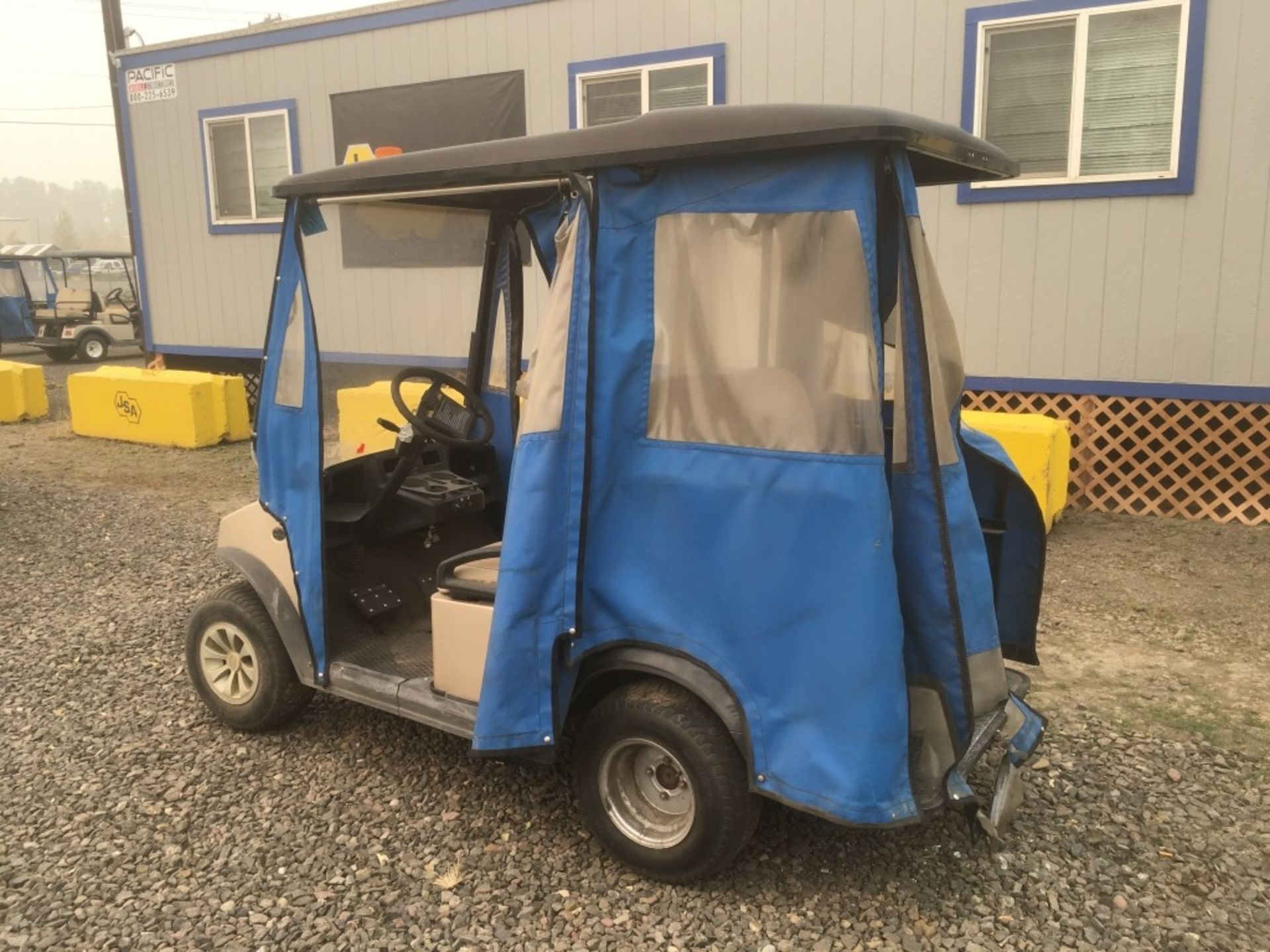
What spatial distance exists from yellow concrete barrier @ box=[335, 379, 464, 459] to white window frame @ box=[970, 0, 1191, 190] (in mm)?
4063

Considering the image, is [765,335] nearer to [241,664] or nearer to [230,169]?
[241,664]

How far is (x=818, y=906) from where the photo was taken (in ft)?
9.78

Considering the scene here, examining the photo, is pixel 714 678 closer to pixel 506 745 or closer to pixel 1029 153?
pixel 506 745

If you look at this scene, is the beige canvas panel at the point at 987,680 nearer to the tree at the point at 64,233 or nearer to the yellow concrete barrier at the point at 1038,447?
the yellow concrete barrier at the point at 1038,447

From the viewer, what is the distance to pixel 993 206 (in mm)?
7508

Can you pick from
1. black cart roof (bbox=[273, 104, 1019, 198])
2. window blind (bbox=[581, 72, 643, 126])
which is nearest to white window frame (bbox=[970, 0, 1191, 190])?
window blind (bbox=[581, 72, 643, 126])

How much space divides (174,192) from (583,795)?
10.4 meters

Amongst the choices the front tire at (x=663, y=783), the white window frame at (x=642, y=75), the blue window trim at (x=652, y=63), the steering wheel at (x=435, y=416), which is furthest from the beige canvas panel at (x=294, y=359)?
the white window frame at (x=642, y=75)

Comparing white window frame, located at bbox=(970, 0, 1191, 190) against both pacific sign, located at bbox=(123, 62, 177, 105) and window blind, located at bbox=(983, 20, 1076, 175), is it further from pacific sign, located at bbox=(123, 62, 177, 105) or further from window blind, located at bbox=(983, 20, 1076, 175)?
pacific sign, located at bbox=(123, 62, 177, 105)

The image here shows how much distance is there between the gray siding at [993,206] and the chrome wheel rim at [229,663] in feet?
5.45

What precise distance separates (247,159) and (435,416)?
25.9ft

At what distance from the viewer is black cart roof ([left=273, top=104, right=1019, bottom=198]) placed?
253 centimetres

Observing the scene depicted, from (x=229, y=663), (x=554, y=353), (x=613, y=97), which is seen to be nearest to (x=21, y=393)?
(x=613, y=97)

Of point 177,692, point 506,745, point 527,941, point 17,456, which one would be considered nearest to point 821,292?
point 506,745
